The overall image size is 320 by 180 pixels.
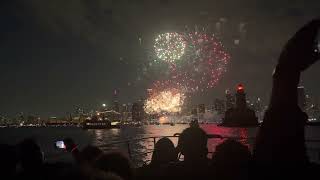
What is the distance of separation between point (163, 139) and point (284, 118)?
12.4 feet

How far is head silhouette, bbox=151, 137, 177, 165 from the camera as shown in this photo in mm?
9992

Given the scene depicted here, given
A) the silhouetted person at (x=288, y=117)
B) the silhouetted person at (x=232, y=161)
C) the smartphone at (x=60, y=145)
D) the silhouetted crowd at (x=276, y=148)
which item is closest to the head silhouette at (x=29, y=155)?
the silhouetted crowd at (x=276, y=148)

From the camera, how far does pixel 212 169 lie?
7.80 metres

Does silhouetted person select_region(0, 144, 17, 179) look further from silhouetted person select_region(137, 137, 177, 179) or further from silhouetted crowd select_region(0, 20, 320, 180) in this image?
silhouetted person select_region(137, 137, 177, 179)

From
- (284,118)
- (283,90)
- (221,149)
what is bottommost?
(221,149)

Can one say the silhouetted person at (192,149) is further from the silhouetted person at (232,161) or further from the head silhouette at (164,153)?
the silhouetted person at (232,161)

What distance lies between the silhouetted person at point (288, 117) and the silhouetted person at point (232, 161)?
254 millimetres

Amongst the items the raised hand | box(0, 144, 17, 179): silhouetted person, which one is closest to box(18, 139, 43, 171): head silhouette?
box(0, 144, 17, 179): silhouetted person

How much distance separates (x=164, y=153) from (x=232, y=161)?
3.10 m

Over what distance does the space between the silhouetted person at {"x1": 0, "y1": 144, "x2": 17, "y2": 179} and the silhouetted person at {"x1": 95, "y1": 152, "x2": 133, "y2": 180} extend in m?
1.80

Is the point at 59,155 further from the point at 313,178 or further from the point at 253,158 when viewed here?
the point at 313,178

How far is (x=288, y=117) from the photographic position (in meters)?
6.77

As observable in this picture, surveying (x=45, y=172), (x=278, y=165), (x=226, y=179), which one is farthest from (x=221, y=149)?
(x=45, y=172)

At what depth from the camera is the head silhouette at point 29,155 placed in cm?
772
